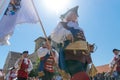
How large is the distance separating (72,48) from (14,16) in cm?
157

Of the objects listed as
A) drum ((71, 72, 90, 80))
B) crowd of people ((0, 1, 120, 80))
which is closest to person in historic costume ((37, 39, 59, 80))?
crowd of people ((0, 1, 120, 80))

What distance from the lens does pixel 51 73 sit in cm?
844

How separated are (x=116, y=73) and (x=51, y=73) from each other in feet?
7.16

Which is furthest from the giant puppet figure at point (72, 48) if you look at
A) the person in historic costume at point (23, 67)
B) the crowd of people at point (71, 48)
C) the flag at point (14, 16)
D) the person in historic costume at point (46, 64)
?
the person in historic costume at point (23, 67)

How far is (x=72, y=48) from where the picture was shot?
516 centimetres

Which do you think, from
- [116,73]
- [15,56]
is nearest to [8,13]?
[116,73]

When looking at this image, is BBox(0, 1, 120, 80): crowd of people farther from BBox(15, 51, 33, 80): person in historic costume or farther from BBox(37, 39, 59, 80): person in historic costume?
BBox(15, 51, 33, 80): person in historic costume

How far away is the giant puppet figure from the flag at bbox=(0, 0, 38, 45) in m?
0.88

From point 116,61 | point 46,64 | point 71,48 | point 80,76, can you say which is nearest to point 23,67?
point 46,64

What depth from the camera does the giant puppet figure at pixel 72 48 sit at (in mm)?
5090

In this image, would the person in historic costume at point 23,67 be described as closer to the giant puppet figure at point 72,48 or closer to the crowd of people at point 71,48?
the crowd of people at point 71,48

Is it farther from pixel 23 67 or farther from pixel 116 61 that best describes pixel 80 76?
pixel 116 61

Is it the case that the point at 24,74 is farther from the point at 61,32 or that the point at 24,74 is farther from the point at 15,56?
the point at 15,56

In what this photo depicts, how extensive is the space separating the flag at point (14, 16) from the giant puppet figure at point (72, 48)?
2.88ft
